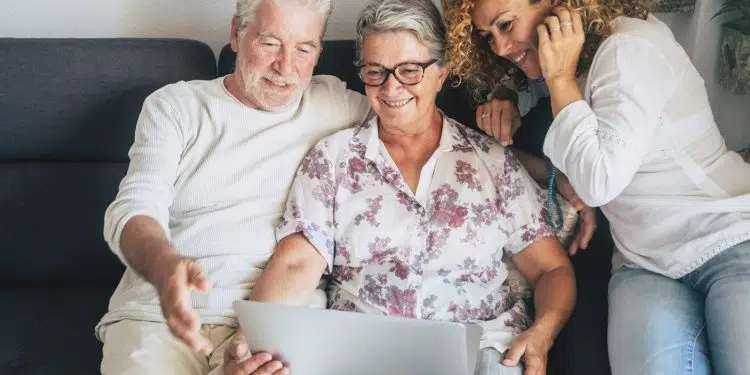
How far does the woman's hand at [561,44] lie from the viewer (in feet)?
5.03

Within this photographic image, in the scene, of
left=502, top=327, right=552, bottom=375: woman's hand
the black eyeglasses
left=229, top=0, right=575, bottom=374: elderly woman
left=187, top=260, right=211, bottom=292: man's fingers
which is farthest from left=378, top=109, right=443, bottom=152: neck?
left=187, top=260, right=211, bottom=292: man's fingers

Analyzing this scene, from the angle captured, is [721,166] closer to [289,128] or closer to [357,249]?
[357,249]

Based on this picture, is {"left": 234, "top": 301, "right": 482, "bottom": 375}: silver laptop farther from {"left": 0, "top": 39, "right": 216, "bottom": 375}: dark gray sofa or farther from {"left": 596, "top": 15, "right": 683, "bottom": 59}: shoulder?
{"left": 0, "top": 39, "right": 216, "bottom": 375}: dark gray sofa

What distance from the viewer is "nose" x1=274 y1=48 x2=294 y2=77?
175cm

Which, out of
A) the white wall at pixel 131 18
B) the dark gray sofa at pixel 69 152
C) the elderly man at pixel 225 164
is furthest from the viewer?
the white wall at pixel 131 18

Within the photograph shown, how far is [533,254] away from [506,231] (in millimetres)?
78

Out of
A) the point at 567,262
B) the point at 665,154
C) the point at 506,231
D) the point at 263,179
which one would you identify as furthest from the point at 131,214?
the point at 665,154

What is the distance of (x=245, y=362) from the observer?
1.44 metres

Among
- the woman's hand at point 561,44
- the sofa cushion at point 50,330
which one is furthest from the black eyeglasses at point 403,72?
the sofa cushion at point 50,330

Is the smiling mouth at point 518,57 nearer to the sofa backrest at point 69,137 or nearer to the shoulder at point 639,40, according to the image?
the shoulder at point 639,40

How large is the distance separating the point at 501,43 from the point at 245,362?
0.81 meters

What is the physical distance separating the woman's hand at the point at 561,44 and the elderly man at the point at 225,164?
50 cm

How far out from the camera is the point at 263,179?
181 centimetres

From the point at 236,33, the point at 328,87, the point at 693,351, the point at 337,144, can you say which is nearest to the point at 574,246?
the point at 693,351
